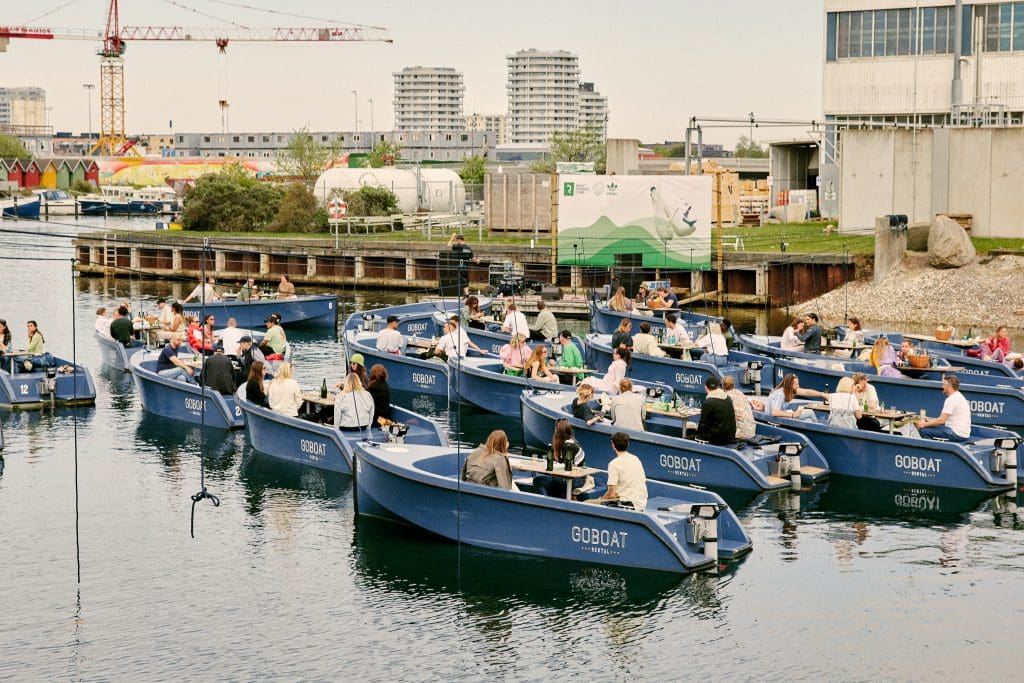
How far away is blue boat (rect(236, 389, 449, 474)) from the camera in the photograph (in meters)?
21.7

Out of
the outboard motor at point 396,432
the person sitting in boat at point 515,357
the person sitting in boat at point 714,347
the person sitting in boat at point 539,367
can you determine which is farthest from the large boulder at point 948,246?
the outboard motor at point 396,432

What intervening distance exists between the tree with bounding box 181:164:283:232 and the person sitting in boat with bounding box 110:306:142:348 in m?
38.4

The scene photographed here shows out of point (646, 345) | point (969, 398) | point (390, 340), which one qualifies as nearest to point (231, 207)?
point (390, 340)

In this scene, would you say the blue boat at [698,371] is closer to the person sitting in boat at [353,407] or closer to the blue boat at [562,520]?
the person sitting in boat at [353,407]

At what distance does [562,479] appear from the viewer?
719 inches

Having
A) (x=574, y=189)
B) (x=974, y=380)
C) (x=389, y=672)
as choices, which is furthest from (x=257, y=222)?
(x=389, y=672)

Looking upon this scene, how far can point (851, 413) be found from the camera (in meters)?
22.7

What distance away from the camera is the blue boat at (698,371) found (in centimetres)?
2952

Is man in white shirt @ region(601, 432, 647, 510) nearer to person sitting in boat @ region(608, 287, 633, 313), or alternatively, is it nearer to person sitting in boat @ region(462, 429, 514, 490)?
person sitting in boat @ region(462, 429, 514, 490)

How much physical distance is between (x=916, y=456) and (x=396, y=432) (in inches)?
308

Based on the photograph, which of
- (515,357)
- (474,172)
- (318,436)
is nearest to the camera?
(318,436)

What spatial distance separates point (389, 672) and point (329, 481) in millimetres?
7885

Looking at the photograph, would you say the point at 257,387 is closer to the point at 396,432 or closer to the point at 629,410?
the point at 396,432

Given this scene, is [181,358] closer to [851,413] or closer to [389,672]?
[851,413]
